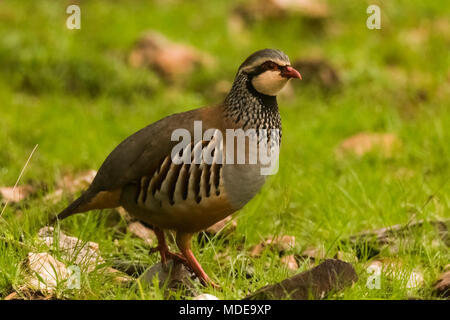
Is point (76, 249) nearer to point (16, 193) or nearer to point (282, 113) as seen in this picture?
point (16, 193)

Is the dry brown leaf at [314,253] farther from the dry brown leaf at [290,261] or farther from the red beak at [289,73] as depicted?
the red beak at [289,73]

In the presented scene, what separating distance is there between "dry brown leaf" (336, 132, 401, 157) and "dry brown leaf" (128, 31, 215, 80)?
205cm

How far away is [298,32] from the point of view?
9016 millimetres

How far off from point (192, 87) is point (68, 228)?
358 centimetres

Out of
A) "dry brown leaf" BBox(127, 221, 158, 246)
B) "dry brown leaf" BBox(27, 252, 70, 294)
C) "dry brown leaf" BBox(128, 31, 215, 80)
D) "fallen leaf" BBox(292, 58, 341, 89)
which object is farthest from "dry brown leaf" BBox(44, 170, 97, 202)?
"fallen leaf" BBox(292, 58, 341, 89)

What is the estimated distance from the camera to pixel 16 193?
482 cm

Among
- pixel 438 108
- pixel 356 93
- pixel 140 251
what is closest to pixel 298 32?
pixel 356 93

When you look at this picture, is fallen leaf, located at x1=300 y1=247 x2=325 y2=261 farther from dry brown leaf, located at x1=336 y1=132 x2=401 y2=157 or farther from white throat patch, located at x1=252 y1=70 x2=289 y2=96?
dry brown leaf, located at x1=336 y1=132 x2=401 y2=157

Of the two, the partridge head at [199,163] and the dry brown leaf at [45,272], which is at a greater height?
the partridge head at [199,163]

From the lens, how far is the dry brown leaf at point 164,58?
7.91 metres

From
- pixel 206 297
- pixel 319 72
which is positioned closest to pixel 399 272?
pixel 206 297

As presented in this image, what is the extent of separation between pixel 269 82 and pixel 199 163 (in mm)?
526

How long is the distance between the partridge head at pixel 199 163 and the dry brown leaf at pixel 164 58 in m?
4.11

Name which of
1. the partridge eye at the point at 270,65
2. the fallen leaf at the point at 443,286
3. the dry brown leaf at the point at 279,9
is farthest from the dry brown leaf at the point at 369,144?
the dry brown leaf at the point at 279,9
